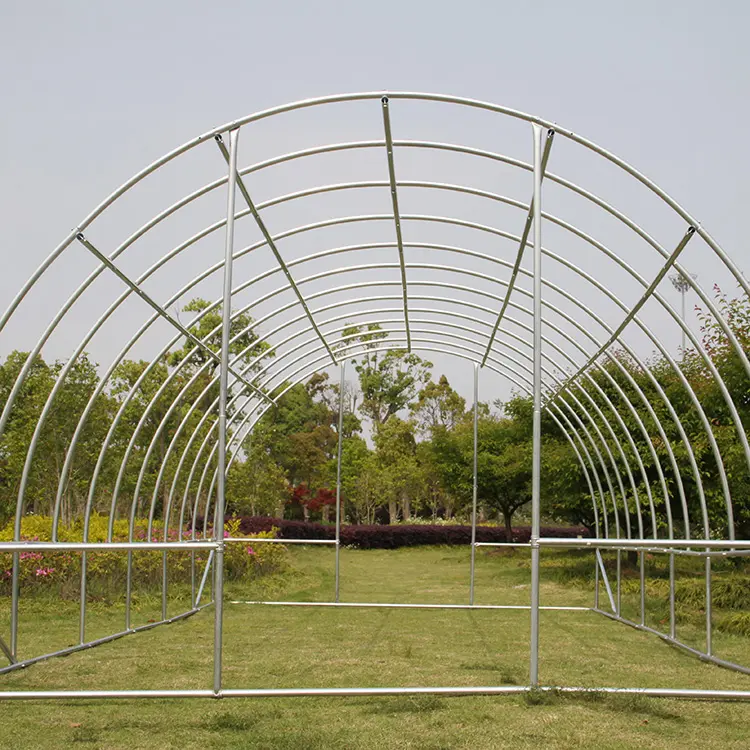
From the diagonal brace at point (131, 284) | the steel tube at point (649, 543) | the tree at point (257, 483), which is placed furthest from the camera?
the tree at point (257, 483)

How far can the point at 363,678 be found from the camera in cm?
851

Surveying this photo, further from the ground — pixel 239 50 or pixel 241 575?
pixel 239 50

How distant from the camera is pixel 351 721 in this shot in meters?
6.62

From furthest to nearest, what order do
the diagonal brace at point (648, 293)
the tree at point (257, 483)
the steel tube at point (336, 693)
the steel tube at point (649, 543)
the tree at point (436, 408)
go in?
the tree at point (436, 408) → the tree at point (257, 483) → the diagonal brace at point (648, 293) → the steel tube at point (336, 693) → the steel tube at point (649, 543)

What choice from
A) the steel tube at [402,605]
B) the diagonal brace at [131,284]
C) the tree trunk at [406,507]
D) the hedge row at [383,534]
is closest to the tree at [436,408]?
the tree trunk at [406,507]

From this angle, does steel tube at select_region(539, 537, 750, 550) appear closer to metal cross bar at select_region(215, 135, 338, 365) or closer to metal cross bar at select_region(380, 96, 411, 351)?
metal cross bar at select_region(380, 96, 411, 351)

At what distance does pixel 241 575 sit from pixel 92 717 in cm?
1147

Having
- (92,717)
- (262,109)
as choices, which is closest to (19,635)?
(92,717)

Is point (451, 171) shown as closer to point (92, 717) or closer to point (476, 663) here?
point (476, 663)

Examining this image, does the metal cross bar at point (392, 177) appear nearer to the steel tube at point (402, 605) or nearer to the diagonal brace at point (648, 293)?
the diagonal brace at point (648, 293)

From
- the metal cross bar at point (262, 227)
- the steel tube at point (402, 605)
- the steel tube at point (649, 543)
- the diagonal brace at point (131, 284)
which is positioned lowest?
the steel tube at point (402, 605)

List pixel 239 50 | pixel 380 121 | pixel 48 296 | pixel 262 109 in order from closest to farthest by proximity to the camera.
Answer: pixel 262 109 → pixel 380 121 → pixel 239 50 → pixel 48 296

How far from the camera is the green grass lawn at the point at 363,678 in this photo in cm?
620

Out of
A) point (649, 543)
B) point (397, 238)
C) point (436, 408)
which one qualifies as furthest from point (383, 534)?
point (649, 543)
